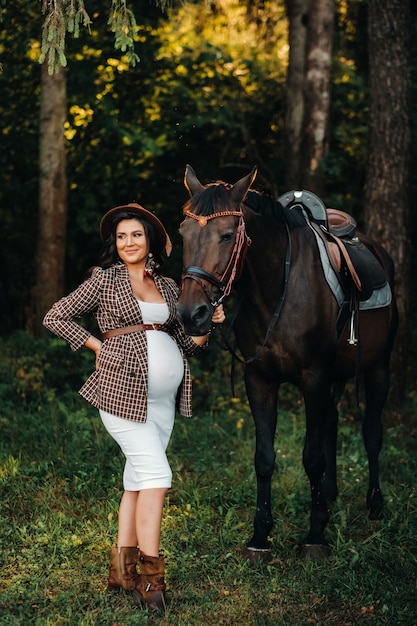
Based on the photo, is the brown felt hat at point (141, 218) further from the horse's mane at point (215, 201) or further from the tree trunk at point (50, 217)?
the tree trunk at point (50, 217)

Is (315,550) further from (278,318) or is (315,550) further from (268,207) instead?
(268,207)

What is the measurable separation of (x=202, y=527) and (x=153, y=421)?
1366mm

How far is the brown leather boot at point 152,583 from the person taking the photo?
4.11m

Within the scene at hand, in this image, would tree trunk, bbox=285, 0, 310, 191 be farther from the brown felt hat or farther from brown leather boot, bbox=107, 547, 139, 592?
brown leather boot, bbox=107, 547, 139, 592

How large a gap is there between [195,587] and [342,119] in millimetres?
8100

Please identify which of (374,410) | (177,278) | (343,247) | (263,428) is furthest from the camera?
(177,278)

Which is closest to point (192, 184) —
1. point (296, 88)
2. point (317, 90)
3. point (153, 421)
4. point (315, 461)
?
point (153, 421)

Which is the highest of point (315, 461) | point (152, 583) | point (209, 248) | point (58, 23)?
point (58, 23)

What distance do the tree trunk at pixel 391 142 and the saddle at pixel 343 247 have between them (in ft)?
8.43

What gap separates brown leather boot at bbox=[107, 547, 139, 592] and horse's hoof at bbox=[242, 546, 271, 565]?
85cm

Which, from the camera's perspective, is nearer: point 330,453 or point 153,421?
point 153,421

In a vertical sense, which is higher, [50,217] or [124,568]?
[50,217]

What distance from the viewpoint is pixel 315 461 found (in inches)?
200

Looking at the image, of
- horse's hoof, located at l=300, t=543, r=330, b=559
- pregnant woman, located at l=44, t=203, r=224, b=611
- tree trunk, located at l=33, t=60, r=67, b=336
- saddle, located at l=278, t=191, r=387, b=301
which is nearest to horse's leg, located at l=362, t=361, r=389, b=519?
saddle, located at l=278, t=191, r=387, b=301
